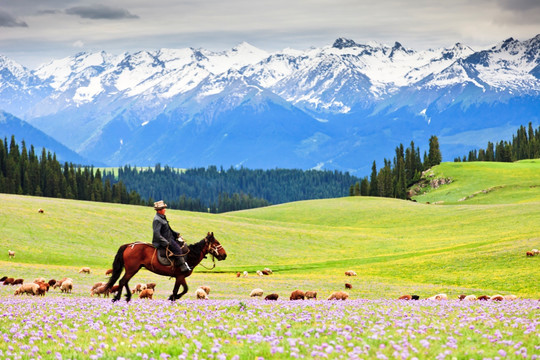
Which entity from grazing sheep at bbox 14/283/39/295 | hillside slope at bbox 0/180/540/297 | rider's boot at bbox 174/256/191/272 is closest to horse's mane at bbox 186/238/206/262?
rider's boot at bbox 174/256/191/272

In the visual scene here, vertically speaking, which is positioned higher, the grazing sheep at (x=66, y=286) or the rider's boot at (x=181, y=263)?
the rider's boot at (x=181, y=263)

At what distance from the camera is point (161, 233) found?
24.9 m

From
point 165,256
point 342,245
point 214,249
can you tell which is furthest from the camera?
point 342,245

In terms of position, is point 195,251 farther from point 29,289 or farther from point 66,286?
point 66,286

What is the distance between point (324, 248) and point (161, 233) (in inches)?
2610

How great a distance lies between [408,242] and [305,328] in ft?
262

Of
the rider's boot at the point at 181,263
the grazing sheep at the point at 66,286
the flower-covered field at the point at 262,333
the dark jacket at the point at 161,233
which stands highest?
the dark jacket at the point at 161,233

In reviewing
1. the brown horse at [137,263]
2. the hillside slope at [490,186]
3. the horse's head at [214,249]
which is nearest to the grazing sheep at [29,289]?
the brown horse at [137,263]

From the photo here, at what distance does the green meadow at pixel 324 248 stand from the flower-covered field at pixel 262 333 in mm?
18181

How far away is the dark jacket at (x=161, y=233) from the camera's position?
960 inches

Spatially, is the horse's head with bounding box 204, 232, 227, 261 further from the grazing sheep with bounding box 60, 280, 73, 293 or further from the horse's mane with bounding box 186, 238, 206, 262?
the grazing sheep with bounding box 60, 280, 73, 293

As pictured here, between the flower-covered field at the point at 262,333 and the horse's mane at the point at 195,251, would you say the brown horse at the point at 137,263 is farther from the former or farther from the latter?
the flower-covered field at the point at 262,333

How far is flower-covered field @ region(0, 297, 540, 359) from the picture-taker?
12297 mm

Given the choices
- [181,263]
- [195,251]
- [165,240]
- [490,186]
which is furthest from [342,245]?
[490,186]
